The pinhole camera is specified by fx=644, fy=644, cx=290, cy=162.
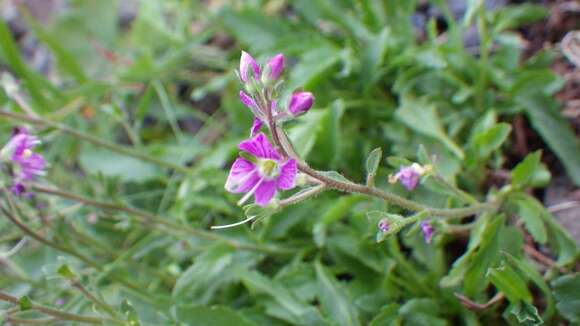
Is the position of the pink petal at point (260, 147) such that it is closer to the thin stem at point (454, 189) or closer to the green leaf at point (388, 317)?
the thin stem at point (454, 189)

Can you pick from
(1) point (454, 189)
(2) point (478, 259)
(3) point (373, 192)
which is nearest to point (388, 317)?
(2) point (478, 259)

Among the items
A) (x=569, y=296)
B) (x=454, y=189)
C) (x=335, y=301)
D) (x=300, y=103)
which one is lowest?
(x=335, y=301)

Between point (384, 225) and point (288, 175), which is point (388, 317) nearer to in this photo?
point (384, 225)

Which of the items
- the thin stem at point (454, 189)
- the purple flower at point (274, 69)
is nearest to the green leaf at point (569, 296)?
the thin stem at point (454, 189)

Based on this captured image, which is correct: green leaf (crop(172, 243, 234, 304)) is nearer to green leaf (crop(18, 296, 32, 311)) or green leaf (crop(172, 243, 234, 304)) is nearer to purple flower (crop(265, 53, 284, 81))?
green leaf (crop(18, 296, 32, 311))

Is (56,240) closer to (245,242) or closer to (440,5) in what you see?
(245,242)
